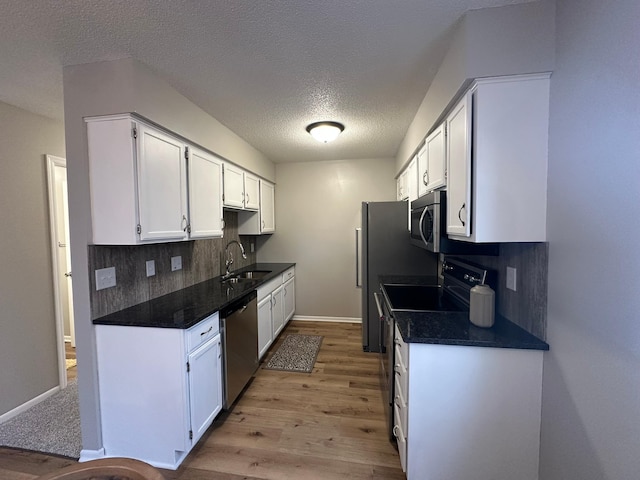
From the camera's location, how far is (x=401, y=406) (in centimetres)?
163

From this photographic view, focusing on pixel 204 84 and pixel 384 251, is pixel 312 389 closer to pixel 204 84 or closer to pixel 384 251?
pixel 384 251

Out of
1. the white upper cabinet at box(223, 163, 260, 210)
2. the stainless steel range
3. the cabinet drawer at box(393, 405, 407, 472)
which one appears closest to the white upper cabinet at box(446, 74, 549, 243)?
the stainless steel range

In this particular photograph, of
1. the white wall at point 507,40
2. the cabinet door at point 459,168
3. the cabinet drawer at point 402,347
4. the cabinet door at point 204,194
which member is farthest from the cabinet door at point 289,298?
the white wall at point 507,40

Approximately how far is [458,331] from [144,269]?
7.42ft

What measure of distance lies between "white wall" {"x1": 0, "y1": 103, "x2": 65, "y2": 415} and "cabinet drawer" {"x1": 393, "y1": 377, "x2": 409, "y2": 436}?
2987 millimetres

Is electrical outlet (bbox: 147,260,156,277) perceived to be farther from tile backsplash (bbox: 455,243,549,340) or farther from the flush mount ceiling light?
tile backsplash (bbox: 455,243,549,340)

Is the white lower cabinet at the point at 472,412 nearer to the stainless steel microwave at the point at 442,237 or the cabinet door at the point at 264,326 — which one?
the stainless steel microwave at the point at 442,237

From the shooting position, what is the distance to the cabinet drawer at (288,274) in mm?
3821

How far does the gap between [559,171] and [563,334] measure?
717mm

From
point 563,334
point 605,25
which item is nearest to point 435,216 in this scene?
point 563,334

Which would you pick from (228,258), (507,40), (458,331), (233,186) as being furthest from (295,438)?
(507,40)

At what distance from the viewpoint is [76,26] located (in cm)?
139

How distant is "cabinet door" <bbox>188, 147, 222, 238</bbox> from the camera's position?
7.51ft

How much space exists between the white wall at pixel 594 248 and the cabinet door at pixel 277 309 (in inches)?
101
